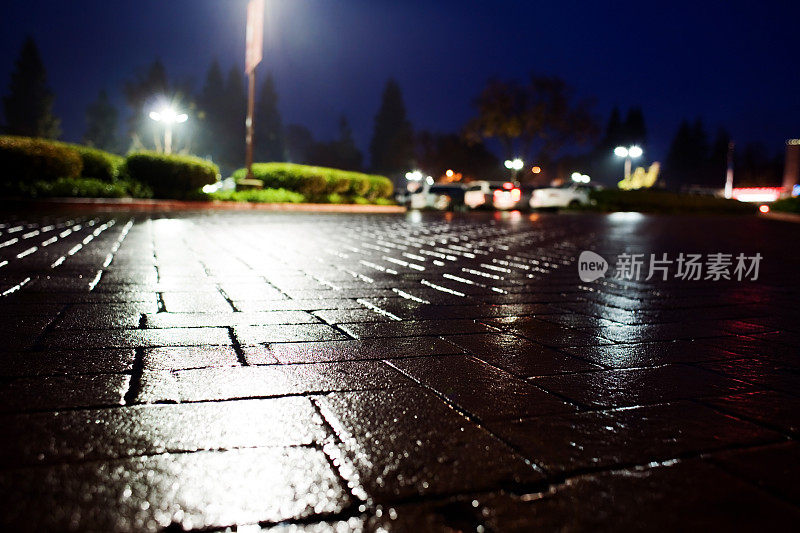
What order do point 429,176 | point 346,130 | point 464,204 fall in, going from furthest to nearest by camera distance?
1. point 346,130
2. point 429,176
3. point 464,204

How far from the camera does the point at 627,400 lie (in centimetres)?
208

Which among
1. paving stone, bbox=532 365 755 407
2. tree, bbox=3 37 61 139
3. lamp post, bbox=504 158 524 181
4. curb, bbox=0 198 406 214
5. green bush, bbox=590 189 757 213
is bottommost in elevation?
paving stone, bbox=532 365 755 407

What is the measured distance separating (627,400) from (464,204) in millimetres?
23698

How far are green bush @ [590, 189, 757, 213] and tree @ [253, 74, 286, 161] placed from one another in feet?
188

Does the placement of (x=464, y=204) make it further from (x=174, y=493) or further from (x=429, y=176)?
(x=429, y=176)

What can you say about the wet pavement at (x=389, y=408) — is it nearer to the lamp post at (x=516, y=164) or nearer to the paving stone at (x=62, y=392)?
the paving stone at (x=62, y=392)

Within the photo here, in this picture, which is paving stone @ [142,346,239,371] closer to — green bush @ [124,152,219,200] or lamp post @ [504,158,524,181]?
green bush @ [124,152,219,200]

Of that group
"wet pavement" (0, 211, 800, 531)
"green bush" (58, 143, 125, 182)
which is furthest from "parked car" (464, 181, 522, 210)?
"wet pavement" (0, 211, 800, 531)

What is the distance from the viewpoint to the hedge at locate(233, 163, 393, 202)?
2050 centimetres

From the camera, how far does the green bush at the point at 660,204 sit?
26.4m

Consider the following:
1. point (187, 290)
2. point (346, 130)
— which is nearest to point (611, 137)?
point (346, 130)

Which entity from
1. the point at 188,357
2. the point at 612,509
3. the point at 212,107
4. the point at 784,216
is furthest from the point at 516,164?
the point at 212,107

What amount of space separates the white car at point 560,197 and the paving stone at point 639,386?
24620mm

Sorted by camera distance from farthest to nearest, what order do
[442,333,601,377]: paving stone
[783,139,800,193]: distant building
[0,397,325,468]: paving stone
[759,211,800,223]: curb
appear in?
[783,139,800,193]: distant building < [759,211,800,223]: curb < [442,333,601,377]: paving stone < [0,397,325,468]: paving stone
